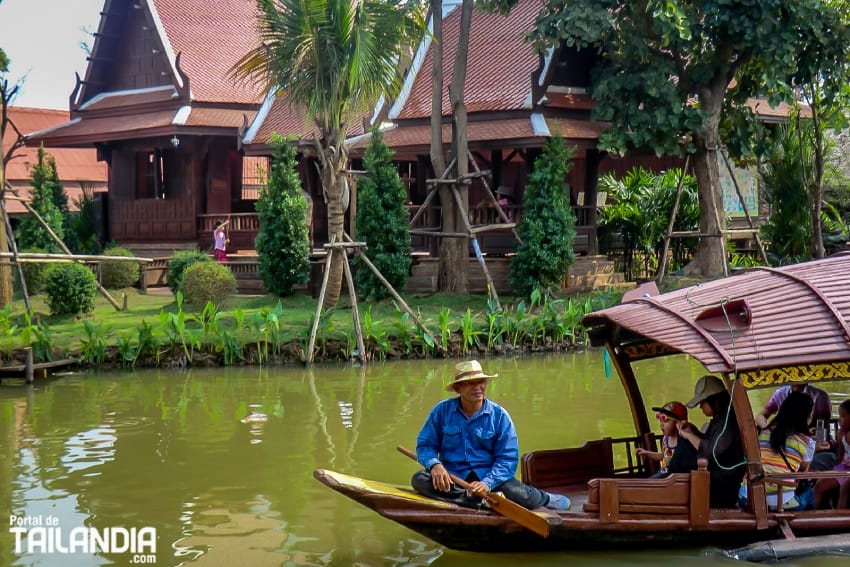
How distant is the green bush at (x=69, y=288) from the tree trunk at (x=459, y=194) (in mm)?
6574

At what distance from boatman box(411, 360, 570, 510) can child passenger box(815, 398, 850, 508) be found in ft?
6.87

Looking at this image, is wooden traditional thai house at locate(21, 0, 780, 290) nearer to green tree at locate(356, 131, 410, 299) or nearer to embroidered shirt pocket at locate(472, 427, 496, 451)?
green tree at locate(356, 131, 410, 299)

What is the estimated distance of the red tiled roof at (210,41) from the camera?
26.1 metres

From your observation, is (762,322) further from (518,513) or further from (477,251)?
(477,251)

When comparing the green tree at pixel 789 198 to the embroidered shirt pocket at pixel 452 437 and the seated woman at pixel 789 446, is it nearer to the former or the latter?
the seated woman at pixel 789 446

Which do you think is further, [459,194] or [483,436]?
[459,194]

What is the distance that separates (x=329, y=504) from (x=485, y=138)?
1257 centimetres

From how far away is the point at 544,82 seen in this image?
20.2 meters

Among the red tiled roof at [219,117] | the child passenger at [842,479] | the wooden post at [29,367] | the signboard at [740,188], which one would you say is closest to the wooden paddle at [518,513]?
the child passenger at [842,479]

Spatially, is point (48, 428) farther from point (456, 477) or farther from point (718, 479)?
point (718, 479)

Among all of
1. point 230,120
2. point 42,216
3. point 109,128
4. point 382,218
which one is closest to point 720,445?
point 382,218

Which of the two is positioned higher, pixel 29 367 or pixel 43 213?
pixel 43 213

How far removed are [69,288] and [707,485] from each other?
1370 centimetres

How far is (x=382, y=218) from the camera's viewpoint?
19453mm
